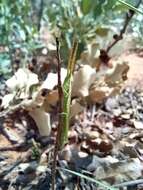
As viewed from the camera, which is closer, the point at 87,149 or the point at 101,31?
the point at 87,149

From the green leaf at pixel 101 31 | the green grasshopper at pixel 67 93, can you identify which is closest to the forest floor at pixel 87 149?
the green grasshopper at pixel 67 93

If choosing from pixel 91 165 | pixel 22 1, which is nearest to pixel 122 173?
pixel 91 165

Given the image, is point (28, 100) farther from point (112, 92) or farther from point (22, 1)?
point (22, 1)

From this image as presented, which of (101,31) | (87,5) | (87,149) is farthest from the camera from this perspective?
(101,31)

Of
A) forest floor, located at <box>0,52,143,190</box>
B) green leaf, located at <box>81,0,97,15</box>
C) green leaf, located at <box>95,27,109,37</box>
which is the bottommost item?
forest floor, located at <box>0,52,143,190</box>

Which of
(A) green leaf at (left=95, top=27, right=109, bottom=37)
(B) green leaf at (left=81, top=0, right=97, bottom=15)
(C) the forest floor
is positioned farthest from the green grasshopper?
(A) green leaf at (left=95, top=27, right=109, bottom=37)

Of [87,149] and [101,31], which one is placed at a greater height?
[101,31]

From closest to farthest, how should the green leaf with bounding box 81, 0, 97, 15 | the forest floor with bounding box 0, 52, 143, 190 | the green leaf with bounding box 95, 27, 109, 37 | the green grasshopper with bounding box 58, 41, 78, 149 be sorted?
the green grasshopper with bounding box 58, 41, 78, 149, the forest floor with bounding box 0, 52, 143, 190, the green leaf with bounding box 81, 0, 97, 15, the green leaf with bounding box 95, 27, 109, 37

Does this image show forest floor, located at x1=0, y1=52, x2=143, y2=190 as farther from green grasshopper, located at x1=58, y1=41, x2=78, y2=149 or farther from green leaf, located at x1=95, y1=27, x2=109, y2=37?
green leaf, located at x1=95, y1=27, x2=109, y2=37

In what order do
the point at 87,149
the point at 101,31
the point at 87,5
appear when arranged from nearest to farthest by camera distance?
the point at 87,149 → the point at 87,5 → the point at 101,31

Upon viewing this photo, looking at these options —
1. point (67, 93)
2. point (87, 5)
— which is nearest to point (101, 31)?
point (87, 5)

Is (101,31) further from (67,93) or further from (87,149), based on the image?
(67,93)

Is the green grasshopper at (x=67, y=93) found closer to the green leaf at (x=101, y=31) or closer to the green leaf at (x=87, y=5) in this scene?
the green leaf at (x=87, y=5)
